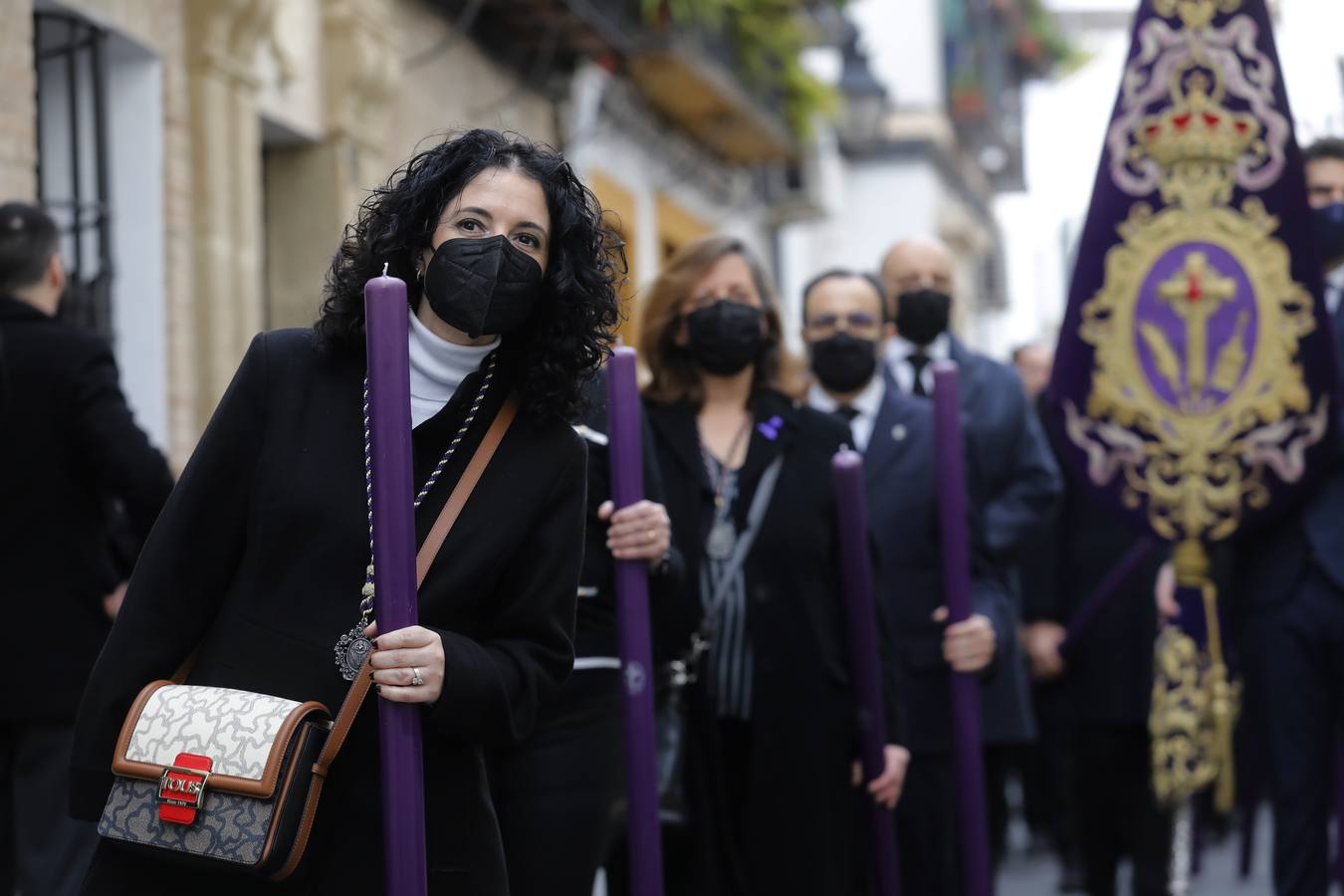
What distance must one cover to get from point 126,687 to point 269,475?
372 mm

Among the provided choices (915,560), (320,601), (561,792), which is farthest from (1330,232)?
(320,601)

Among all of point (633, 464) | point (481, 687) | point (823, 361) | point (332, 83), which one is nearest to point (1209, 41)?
point (823, 361)

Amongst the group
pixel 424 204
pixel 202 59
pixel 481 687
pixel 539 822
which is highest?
pixel 202 59

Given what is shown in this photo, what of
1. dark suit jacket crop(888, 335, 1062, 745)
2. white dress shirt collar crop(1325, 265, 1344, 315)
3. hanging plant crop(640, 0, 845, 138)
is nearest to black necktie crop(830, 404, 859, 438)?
dark suit jacket crop(888, 335, 1062, 745)

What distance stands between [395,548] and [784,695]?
2.33 metres

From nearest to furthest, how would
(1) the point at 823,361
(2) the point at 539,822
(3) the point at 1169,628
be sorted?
(2) the point at 539,822
(1) the point at 823,361
(3) the point at 1169,628

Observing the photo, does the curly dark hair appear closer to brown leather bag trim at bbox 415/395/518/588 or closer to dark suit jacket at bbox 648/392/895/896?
brown leather bag trim at bbox 415/395/518/588

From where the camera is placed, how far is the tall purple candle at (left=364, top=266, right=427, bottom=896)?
3.16 meters

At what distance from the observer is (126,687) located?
3.25m

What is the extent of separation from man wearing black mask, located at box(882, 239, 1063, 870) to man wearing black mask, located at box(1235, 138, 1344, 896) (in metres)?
0.77

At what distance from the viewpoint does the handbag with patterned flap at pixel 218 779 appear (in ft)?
10.1

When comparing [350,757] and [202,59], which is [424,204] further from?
[202,59]

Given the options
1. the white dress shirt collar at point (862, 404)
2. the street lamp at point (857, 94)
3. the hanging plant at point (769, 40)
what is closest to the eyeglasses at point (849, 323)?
the white dress shirt collar at point (862, 404)

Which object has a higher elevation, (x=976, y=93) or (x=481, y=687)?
(x=976, y=93)
